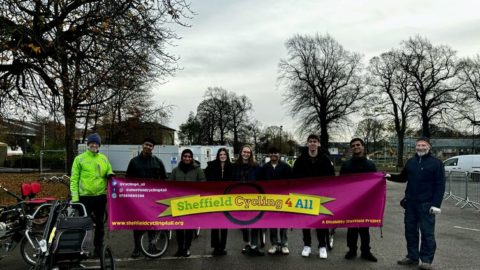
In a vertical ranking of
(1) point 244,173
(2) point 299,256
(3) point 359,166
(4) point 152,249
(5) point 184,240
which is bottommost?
(2) point 299,256

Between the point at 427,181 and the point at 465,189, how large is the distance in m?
11.6

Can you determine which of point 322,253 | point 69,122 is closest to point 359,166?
point 322,253

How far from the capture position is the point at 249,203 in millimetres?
7035

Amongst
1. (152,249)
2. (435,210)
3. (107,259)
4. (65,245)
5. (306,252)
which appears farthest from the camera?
(306,252)

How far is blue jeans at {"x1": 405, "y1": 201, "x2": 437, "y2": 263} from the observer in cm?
659

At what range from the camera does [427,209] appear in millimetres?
6664

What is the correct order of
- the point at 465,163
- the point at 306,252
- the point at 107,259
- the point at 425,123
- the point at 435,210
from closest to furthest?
the point at 107,259 < the point at 435,210 < the point at 306,252 < the point at 465,163 < the point at 425,123

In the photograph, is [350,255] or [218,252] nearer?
[350,255]

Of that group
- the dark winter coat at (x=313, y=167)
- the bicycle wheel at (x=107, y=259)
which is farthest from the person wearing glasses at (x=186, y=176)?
the bicycle wheel at (x=107, y=259)

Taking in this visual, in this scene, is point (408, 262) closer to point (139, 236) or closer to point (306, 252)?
point (306, 252)

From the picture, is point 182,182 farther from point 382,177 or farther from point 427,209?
point 427,209

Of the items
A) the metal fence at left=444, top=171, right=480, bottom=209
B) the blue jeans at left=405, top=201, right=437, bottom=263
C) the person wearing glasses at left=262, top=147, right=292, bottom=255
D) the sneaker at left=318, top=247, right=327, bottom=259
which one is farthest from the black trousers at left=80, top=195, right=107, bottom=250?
the metal fence at left=444, top=171, right=480, bottom=209

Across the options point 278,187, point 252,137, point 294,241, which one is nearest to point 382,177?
point 278,187

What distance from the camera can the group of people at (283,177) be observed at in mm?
6695
